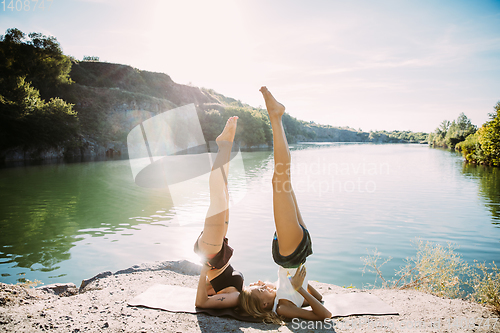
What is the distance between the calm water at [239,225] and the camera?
685 centimetres

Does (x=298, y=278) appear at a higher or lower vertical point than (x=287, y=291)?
higher

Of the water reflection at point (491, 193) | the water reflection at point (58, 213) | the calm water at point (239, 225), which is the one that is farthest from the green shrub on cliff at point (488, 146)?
the water reflection at point (58, 213)

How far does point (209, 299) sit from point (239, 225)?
6575 millimetres

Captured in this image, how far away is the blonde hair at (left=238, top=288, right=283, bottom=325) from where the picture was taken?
331 centimetres

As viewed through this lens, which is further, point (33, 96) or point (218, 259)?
point (33, 96)

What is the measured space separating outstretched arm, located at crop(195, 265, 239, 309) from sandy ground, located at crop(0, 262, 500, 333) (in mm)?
169

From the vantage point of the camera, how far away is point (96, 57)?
81312 millimetres

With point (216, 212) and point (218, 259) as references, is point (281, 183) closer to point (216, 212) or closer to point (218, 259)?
point (216, 212)

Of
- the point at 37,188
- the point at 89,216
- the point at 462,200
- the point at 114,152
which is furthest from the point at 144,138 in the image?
the point at 462,200

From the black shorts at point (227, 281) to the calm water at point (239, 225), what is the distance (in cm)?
259

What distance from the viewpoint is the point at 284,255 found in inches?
124

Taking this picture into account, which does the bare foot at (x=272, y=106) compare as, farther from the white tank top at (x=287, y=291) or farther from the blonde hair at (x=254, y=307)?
the blonde hair at (x=254, y=307)

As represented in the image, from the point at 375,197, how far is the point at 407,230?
5.34 m

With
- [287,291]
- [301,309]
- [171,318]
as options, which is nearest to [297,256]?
[287,291]
